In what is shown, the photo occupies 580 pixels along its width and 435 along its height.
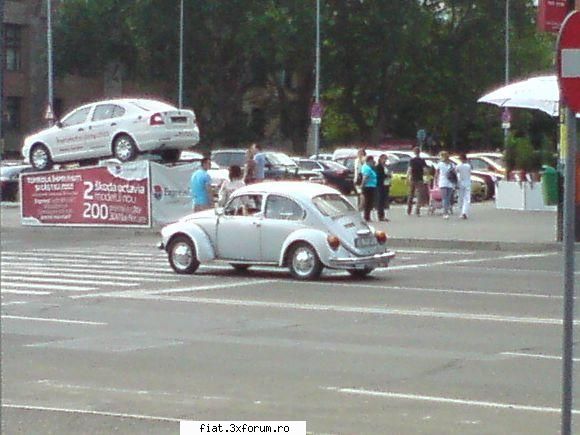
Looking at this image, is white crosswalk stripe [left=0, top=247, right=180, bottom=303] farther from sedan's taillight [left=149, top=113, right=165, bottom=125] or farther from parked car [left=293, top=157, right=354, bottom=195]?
parked car [left=293, top=157, right=354, bottom=195]

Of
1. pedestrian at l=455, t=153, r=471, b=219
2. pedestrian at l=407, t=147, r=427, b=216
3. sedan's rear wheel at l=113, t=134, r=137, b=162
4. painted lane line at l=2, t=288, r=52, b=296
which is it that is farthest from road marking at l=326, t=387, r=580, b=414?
pedestrian at l=407, t=147, r=427, b=216

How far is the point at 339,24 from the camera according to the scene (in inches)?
2901

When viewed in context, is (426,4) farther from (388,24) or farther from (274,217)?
(274,217)

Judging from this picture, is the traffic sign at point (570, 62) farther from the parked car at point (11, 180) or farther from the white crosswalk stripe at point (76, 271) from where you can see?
the parked car at point (11, 180)

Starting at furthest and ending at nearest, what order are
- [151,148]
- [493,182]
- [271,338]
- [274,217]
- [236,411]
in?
[493,182]
[151,148]
[274,217]
[271,338]
[236,411]

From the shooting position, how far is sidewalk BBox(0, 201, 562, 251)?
101 feet

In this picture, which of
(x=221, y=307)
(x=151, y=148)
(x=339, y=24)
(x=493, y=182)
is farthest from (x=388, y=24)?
(x=221, y=307)

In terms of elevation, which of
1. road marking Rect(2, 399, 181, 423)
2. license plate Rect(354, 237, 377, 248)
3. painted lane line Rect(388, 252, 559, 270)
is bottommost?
road marking Rect(2, 399, 181, 423)

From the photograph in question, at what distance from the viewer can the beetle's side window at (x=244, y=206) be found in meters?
23.5

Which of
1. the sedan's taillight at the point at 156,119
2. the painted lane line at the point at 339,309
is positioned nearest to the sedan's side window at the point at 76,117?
the sedan's taillight at the point at 156,119

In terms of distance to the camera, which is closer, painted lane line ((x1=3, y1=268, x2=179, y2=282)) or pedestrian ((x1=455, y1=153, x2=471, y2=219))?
painted lane line ((x1=3, y1=268, x2=179, y2=282))

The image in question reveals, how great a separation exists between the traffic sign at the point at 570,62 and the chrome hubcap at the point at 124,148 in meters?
29.7

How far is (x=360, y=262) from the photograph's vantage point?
22.7m

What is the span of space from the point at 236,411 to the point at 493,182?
45315 mm
